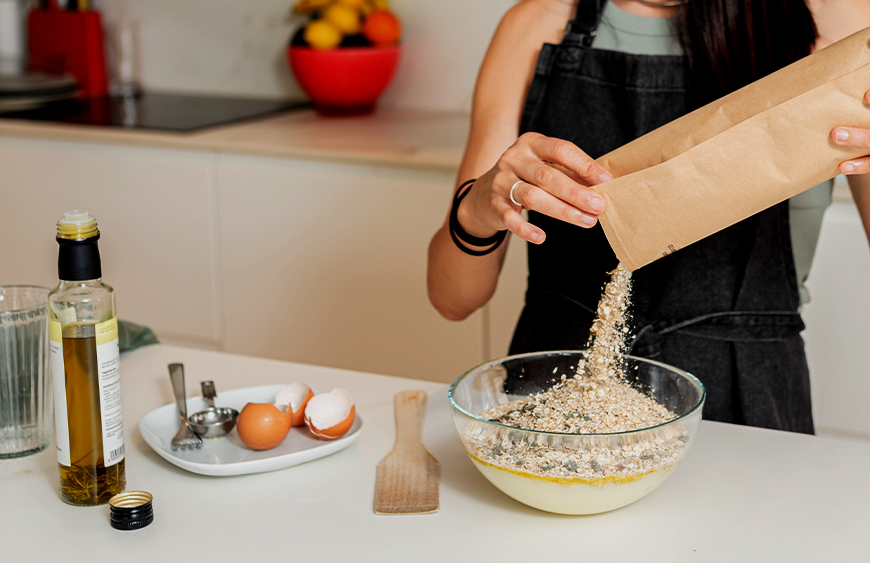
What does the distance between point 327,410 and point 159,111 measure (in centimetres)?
175

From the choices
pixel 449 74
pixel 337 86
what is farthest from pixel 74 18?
pixel 449 74

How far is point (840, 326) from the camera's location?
173cm

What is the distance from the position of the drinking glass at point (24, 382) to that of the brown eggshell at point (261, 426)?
0.62 feet

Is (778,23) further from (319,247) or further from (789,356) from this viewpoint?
(319,247)

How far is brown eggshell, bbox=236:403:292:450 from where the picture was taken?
0.85 metres

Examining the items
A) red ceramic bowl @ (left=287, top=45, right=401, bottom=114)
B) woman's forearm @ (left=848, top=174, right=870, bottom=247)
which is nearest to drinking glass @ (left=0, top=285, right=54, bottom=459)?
woman's forearm @ (left=848, top=174, right=870, bottom=247)

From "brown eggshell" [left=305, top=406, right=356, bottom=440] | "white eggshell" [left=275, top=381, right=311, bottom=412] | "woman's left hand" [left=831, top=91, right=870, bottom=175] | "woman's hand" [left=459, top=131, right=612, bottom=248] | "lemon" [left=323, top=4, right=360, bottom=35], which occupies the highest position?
"lemon" [left=323, top=4, right=360, bottom=35]

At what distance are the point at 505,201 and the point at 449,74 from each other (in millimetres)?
1580

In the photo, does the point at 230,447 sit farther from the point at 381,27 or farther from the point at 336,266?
the point at 381,27

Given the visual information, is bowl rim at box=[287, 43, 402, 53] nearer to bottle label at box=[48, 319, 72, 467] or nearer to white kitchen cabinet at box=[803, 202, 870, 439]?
white kitchen cabinet at box=[803, 202, 870, 439]

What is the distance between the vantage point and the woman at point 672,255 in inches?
45.1

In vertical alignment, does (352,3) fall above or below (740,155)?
above

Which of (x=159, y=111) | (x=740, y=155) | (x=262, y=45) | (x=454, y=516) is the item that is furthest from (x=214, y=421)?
(x=262, y=45)

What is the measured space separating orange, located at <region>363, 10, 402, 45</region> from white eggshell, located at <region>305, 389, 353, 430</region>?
160 centimetres
